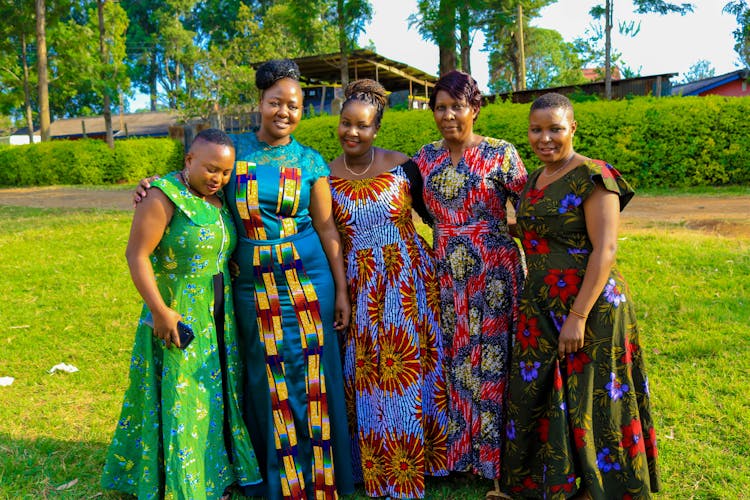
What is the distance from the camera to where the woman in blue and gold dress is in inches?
109

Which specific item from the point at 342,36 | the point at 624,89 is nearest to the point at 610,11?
the point at 624,89

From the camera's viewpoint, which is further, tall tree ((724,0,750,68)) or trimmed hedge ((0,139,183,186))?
trimmed hedge ((0,139,183,186))

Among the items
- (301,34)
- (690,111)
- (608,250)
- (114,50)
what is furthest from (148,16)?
(608,250)

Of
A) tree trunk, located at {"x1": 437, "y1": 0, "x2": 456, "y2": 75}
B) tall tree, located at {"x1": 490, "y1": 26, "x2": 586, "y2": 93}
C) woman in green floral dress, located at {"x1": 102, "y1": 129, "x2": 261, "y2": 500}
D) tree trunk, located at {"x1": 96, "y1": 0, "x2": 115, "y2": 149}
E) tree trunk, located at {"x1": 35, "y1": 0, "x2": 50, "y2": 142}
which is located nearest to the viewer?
woman in green floral dress, located at {"x1": 102, "y1": 129, "x2": 261, "y2": 500}

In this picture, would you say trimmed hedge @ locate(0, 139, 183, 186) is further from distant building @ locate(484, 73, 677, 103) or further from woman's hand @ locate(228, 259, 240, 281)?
woman's hand @ locate(228, 259, 240, 281)

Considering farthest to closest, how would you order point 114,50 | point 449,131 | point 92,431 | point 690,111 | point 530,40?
point 530,40, point 114,50, point 690,111, point 92,431, point 449,131

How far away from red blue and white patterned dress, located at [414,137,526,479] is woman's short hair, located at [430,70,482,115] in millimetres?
231

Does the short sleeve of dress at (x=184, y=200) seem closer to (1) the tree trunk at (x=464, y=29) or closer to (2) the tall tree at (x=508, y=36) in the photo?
(1) the tree trunk at (x=464, y=29)

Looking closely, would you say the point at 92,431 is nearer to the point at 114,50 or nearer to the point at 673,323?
the point at 673,323

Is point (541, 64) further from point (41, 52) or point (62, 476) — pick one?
point (62, 476)

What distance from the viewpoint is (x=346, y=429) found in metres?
2.97

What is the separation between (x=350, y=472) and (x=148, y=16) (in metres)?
57.1

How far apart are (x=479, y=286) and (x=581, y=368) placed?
62cm

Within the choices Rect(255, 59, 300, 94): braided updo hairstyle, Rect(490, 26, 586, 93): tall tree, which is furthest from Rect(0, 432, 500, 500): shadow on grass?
Rect(490, 26, 586, 93): tall tree
